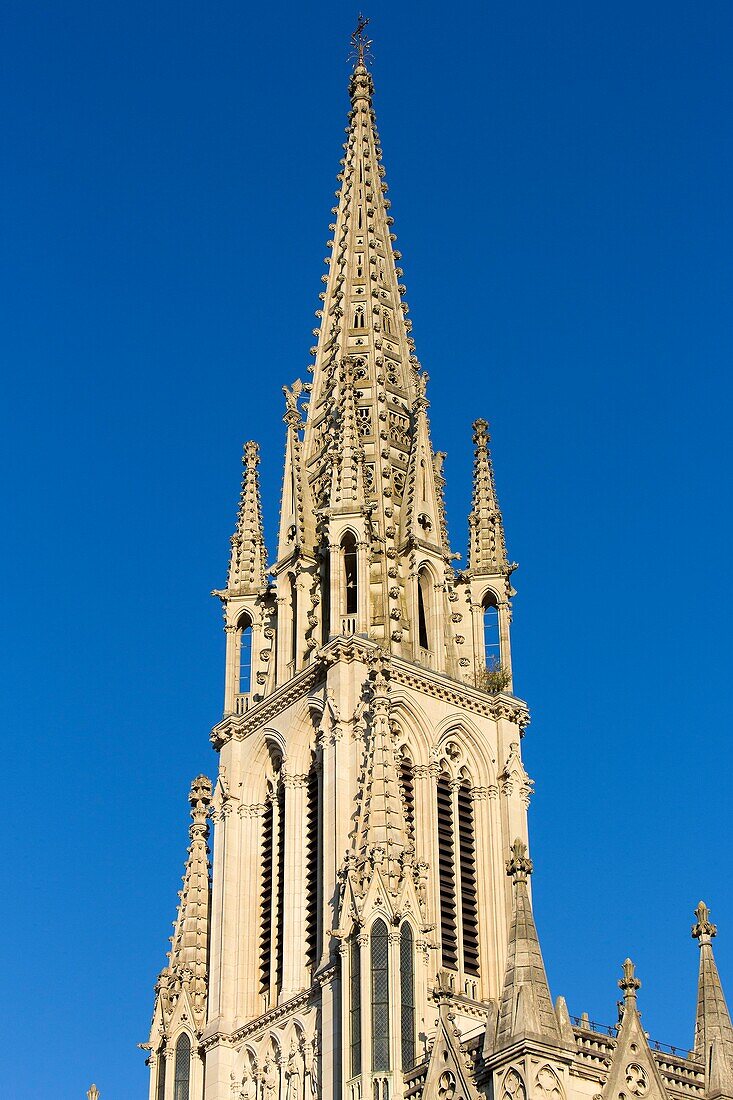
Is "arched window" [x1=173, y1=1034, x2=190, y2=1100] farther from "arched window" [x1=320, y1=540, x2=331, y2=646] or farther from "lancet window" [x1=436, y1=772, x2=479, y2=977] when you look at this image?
"arched window" [x1=320, y1=540, x2=331, y2=646]

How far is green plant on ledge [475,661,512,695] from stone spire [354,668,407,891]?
7533 millimetres

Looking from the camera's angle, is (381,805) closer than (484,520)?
Yes

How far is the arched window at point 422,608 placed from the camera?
6785cm

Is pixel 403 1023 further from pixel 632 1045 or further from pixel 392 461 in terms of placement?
pixel 392 461

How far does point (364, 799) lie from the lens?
5903cm

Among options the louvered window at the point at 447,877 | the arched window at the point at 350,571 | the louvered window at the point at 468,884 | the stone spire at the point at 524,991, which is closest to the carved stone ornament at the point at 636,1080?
the stone spire at the point at 524,991

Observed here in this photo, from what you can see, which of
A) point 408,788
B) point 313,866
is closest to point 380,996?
point 313,866

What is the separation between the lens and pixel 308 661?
2598 inches

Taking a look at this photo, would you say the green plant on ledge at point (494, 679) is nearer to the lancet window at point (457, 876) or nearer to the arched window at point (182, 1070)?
the lancet window at point (457, 876)

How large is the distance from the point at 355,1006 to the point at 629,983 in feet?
25.5

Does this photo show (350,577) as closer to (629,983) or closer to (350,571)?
(350,571)

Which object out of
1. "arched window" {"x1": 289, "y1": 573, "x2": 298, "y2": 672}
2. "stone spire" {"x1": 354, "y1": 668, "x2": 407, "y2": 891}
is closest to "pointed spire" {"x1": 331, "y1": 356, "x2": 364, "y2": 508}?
"arched window" {"x1": 289, "y1": 573, "x2": 298, "y2": 672}

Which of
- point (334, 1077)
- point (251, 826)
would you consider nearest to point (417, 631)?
point (251, 826)

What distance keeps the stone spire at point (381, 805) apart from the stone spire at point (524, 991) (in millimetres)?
7459
